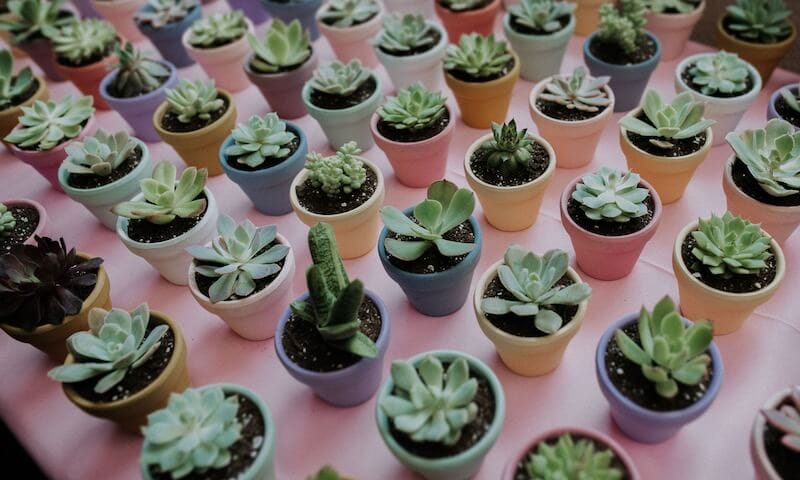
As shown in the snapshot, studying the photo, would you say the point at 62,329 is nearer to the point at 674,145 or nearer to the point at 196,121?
the point at 196,121

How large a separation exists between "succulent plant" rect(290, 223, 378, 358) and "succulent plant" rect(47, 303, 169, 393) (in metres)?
0.31

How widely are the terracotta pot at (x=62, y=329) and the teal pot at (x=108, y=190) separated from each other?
29 cm

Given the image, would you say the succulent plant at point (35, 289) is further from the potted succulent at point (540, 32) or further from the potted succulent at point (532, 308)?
the potted succulent at point (540, 32)

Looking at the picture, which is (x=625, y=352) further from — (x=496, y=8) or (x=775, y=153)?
(x=496, y=8)

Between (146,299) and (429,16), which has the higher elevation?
(429,16)

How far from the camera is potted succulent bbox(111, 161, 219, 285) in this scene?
147 centimetres

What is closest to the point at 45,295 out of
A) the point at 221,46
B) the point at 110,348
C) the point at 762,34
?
the point at 110,348

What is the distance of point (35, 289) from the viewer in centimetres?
135

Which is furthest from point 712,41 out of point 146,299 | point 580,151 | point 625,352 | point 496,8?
point 146,299

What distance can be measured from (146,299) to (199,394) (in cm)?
58

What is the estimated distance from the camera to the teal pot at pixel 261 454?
1.05 metres

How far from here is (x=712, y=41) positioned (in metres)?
2.19

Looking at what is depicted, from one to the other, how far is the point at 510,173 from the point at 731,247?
0.51m

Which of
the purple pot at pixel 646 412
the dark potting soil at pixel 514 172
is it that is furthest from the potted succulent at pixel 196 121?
the purple pot at pixel 646 412
